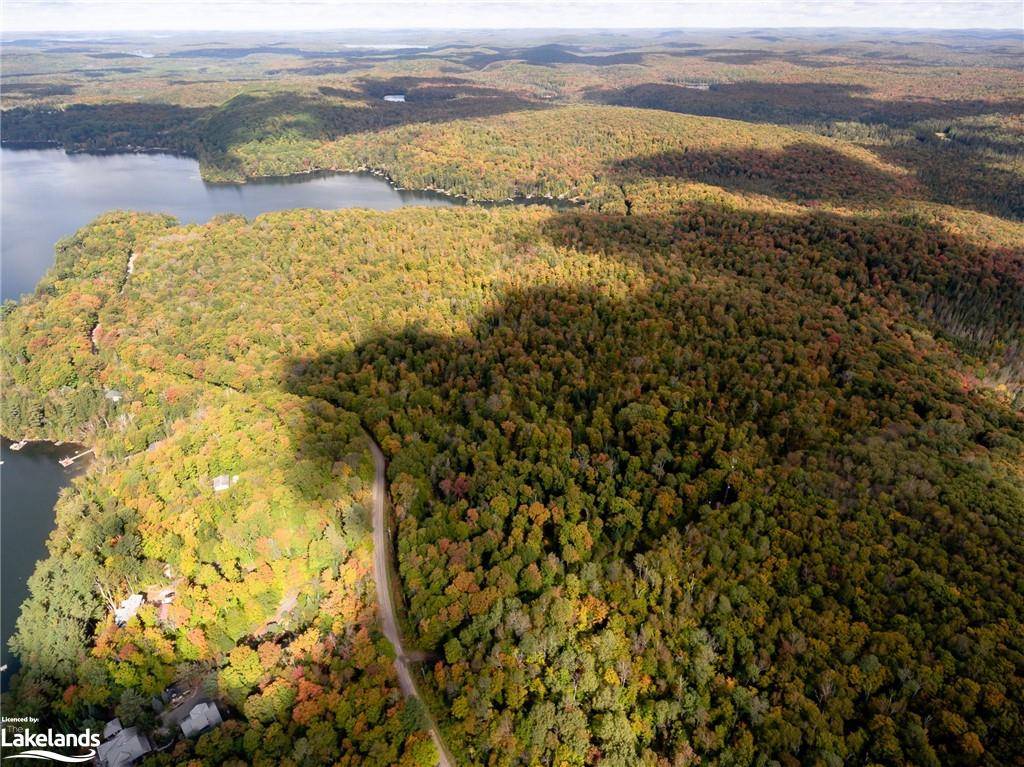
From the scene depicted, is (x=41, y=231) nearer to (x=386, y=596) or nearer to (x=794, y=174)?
(x=386, y=596)

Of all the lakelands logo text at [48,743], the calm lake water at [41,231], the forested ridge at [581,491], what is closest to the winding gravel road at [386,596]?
the forested ridge at [581,491]

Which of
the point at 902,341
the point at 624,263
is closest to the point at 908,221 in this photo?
the point at 902,341

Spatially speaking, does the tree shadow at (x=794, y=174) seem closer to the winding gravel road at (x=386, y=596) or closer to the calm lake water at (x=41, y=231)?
the calm lake water at (x=41, y=231)

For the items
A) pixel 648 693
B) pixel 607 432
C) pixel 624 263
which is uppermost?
pixel 624 263

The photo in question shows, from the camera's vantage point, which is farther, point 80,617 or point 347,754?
point 80,617

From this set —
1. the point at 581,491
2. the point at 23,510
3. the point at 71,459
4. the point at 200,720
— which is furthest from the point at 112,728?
the point at 71,459

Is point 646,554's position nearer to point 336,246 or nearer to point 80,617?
point 80,617

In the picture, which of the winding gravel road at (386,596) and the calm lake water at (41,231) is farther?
the calm lake water at (41,231)

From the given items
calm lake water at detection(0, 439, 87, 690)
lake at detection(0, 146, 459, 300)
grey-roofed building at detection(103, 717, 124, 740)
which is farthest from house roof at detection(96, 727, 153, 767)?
lake at detection(0, 146, 459, 300)
